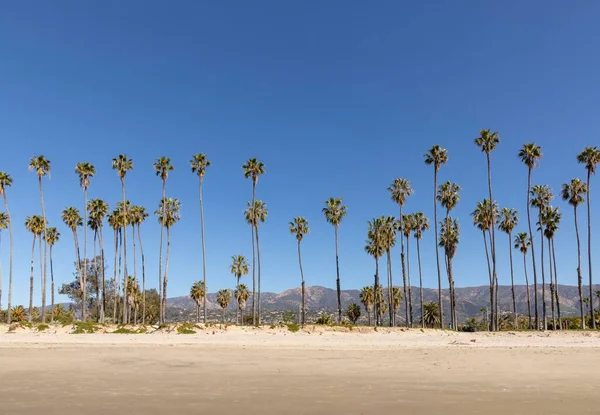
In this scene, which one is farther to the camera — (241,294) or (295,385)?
(241,294)

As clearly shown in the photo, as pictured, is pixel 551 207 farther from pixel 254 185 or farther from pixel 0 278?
pixel 0 278

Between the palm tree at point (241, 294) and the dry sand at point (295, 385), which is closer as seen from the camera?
the dry sand at point (295, 385)

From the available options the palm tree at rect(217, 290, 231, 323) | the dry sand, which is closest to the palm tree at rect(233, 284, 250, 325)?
the palm tree at rect(217, 290, 231, 323)

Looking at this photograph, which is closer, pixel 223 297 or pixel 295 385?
pixel 295 385

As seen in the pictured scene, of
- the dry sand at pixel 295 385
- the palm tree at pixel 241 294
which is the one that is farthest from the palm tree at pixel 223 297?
the dry sand at pixel 295 385

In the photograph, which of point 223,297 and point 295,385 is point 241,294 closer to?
point 223,297

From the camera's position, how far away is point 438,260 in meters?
67.7

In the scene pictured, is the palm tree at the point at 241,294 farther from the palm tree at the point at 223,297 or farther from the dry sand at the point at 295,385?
the dry sand at the point at 295,385

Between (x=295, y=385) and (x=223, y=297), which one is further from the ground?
(x=295, y=385)

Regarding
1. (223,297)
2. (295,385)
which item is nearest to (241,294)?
(223,297)

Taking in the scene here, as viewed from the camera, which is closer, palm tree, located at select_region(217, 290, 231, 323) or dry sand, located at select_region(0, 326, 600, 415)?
dry sand, located at select_region(0, 326, 600, 415)

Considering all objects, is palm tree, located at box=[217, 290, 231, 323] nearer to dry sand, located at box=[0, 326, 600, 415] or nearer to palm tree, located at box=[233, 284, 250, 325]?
palm tree, located at box=[233, 284, 250, 325]

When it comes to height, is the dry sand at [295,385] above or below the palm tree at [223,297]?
above

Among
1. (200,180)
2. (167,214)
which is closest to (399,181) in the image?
(200,180)
